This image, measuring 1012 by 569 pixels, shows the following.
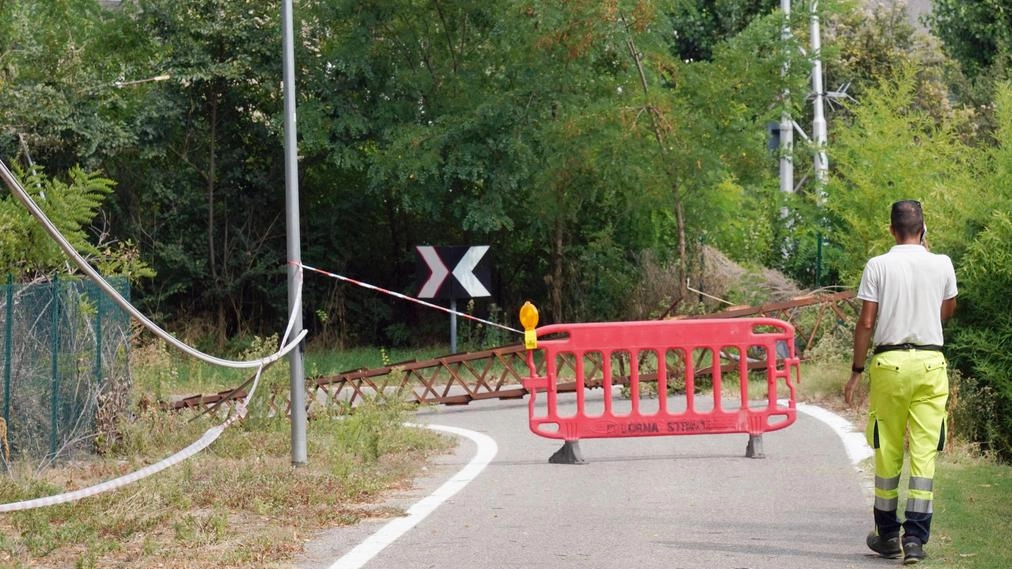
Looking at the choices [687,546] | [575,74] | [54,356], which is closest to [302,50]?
[575,74]

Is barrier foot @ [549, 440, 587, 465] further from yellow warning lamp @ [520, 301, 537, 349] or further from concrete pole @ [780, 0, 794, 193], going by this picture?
concrete pole @ [780, 0, 794, 193]

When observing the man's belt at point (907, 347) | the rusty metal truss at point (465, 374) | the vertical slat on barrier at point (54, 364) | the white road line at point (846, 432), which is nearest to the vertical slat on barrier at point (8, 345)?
the vertical slat on barrier at point (54, 364)

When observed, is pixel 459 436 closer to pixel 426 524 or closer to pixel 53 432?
pixel 53 432

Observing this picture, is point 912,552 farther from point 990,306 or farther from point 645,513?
point 990,306

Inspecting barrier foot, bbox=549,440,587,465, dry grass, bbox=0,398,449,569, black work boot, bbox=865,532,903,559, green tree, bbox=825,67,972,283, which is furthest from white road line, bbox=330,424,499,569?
green tree, bbox=825,67,972,283

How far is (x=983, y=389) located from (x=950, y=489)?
4323 millimetres

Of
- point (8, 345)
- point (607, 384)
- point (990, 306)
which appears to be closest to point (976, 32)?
point (990, 306)

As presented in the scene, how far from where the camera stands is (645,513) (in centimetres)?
970

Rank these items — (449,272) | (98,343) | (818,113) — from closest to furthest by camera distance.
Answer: (98,343)
(449,272)
(818,113)

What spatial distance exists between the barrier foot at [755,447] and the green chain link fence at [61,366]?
18.5 ft

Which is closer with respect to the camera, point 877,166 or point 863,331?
point 863,331

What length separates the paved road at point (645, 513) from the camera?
8141 mm

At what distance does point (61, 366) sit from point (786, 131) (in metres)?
20.9

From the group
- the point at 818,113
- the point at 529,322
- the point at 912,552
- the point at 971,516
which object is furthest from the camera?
the point at 818,113
